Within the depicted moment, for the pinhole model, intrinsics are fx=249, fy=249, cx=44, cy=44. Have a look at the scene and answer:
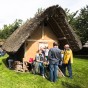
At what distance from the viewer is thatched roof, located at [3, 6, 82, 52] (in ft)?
52.9

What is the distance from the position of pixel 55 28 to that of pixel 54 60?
17.5 ft

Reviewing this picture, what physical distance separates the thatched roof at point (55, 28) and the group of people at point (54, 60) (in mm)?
1692

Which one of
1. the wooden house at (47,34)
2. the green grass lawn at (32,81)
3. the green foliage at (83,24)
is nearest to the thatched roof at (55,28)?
the wooden house at (47,34)

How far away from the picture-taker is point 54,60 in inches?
537

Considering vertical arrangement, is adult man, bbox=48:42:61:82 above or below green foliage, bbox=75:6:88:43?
below

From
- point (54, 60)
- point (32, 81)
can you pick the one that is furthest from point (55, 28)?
point (32, 81)

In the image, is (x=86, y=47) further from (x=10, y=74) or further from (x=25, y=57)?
(x=10, y=74)

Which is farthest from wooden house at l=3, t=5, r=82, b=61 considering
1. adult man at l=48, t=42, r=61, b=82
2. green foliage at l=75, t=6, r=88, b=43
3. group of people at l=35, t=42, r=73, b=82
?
green foliage at l=75, t=6, r=88, b=43

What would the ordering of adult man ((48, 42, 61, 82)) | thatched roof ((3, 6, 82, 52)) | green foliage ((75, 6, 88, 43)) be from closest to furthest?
adult man ((48, 42, 61, 82))
thatched roof ((3, 6, 82, 52))
green foliage ((75, 6, 88, 43))

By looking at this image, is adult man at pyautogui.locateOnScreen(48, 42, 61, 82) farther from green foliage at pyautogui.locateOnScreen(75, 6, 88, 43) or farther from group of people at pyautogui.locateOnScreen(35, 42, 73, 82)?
green foliage at pyautogui.locateOnScreen(75, 6, 88, 43)

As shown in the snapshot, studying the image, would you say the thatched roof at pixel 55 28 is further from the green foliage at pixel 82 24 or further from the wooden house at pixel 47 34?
the green foliage at pixel 82 24

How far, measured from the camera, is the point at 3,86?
12.2 metres

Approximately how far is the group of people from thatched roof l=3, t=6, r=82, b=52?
169cm

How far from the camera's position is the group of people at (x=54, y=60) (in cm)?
1367
